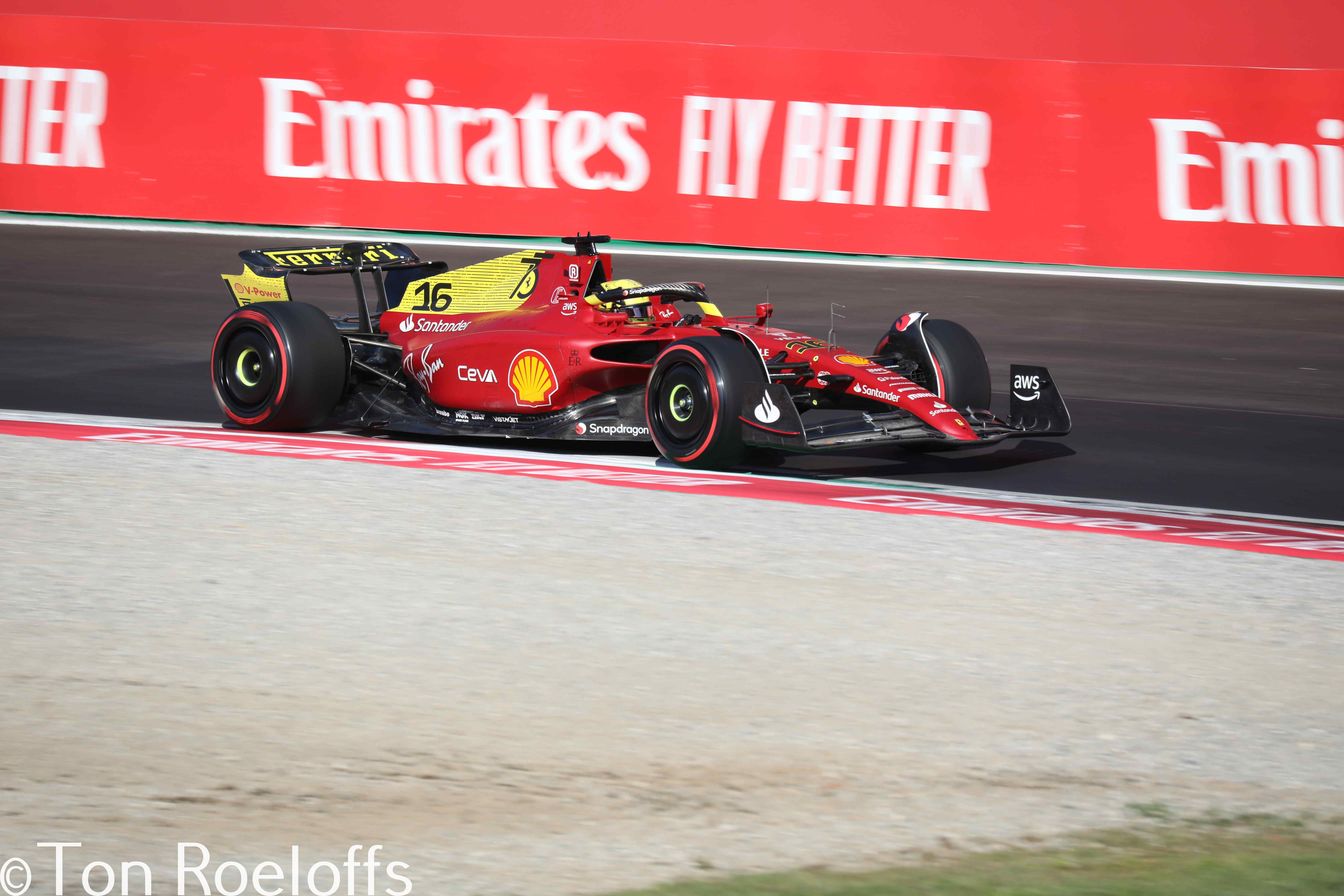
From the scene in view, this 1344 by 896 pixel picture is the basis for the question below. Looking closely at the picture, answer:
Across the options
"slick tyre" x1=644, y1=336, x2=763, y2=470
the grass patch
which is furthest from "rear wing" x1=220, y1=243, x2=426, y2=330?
the grass patch

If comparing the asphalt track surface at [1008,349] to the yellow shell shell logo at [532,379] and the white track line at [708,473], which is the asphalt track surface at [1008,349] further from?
the yellow shell shell logo at [532,379]

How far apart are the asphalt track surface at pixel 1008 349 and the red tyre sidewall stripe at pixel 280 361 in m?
0.74

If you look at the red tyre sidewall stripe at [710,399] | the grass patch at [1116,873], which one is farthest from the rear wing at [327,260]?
the grass patch at [1116,873]

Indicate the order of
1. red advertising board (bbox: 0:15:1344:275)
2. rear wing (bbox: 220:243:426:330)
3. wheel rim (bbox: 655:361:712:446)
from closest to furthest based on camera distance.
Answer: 1. wheel rim (bbox: 655:361:712:446)
2. rear wing (bbox: 220:243:426:330)
3. red advertising board (bbox: 0:15:1344:275)

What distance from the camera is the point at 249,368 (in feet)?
31.8

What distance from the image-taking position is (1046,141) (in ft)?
56.1

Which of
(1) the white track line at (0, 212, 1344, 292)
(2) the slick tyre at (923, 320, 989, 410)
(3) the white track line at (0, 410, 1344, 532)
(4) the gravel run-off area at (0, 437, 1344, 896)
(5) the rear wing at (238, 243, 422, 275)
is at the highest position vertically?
(1) the white track line at (0, 212, 1344, 292)

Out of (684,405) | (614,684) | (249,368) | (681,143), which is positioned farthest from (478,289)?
(681,143)

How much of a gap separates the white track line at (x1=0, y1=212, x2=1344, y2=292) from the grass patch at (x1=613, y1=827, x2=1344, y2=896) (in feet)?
43.9

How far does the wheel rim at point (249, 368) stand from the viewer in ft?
31.2

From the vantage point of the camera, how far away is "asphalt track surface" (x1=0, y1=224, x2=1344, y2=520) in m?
9.15

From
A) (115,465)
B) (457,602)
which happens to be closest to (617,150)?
(115,465)

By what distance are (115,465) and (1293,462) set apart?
639 cm

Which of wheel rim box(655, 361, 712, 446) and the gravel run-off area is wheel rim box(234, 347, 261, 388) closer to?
the gravel run-off area
